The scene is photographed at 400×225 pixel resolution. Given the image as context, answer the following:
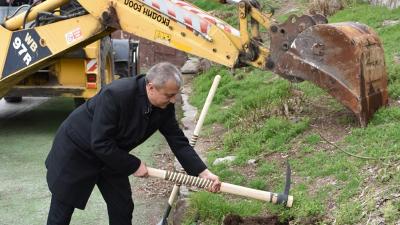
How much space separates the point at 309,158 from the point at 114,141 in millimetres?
2299

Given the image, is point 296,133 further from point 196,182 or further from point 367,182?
point 196,182

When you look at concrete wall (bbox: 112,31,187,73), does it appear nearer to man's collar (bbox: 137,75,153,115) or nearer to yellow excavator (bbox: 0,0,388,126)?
yellow excavator (bbox: 0,0,388,126)

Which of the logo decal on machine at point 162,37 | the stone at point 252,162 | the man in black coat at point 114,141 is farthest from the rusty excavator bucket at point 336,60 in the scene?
the man in black coat at point 114,141

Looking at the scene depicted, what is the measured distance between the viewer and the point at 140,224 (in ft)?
18.6

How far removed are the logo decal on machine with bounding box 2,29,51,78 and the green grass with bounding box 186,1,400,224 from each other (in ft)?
7.96

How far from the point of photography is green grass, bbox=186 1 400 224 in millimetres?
4629

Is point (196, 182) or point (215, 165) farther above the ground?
point (196, 182)

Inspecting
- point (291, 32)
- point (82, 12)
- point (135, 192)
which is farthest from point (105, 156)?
point (82, 12)

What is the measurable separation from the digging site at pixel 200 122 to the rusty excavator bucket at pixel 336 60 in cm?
Answer: 1

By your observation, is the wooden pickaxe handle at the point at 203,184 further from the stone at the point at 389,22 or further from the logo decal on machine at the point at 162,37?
the stone at the point at 389,22

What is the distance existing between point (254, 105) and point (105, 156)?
14.1ft

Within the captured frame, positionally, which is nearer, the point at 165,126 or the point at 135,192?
the point at 165,126

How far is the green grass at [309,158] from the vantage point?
463 cm

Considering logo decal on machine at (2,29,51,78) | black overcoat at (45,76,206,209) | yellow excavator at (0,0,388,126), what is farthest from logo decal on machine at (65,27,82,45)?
black overcoat at (45,76,206,209)
